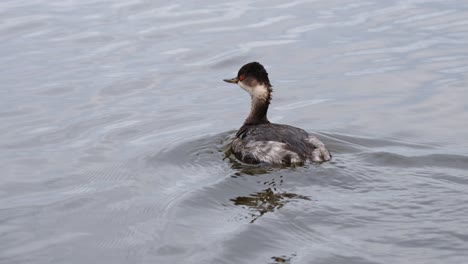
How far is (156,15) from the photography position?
695 inches

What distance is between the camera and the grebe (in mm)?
9898

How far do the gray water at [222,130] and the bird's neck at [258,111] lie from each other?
1.15 feet

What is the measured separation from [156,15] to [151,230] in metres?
10.0

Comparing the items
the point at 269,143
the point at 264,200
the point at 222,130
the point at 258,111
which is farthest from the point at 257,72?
the point at 264,200

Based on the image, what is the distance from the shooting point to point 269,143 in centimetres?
1014

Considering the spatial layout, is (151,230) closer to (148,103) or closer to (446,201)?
(446,201)

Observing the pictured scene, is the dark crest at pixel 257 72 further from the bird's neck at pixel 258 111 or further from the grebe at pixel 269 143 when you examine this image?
the bird's neck at pixel 258 111

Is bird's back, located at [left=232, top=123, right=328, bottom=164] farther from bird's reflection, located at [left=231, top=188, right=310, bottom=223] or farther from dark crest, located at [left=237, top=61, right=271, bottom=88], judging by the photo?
bird's reflection, located at [left=231, top=188, right=310, bottom=223]

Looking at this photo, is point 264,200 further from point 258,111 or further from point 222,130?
point 222,130

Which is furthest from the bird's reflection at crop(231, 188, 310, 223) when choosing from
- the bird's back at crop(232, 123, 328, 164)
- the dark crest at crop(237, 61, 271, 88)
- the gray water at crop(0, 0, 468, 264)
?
the dark crest at crop(237, 61, 271, 88)

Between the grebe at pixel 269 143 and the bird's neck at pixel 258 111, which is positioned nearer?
the grebe at pixel 269 143

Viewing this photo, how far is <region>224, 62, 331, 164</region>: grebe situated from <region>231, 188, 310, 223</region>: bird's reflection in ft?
2.87

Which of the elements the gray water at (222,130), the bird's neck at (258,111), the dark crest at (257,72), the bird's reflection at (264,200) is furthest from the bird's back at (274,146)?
the bird's reflection at (264,200)

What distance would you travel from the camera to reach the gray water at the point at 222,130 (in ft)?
25.8
